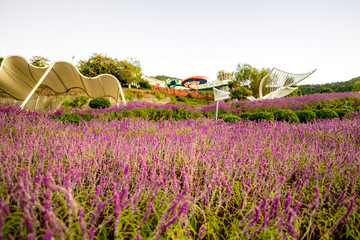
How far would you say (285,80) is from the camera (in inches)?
801

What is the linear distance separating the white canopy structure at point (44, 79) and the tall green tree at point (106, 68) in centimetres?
1313

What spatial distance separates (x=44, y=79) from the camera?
8.42 m

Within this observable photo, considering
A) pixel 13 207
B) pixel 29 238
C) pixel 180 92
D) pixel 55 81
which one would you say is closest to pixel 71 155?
pixel 13 207

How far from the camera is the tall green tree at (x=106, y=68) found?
22859mm

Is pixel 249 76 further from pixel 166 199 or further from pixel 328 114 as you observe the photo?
pixel 166 199

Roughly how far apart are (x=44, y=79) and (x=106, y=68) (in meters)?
15.9

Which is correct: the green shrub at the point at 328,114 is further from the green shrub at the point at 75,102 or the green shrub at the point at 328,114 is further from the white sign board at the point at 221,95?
the green shrub at the point at 75,102

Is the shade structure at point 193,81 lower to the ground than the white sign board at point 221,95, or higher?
higher

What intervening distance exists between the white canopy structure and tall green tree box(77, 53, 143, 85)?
13135 mm

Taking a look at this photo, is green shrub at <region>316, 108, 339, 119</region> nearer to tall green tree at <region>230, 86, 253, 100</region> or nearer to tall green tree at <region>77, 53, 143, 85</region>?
tall green tree at <region>230, 86, 253, 100</region>

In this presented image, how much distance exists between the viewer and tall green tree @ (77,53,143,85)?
900 inches

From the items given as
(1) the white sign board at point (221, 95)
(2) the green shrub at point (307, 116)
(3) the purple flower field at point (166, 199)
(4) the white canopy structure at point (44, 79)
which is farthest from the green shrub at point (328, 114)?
(4) the white canopy structure at point (44, 79)

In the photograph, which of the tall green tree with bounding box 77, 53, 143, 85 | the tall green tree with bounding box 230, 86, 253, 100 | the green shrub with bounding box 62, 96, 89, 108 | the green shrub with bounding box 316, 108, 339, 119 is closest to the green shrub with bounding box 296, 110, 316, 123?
the green shrub with bounding box 316, 108, 339, 119

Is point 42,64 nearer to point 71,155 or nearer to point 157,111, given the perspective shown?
point 157,111
